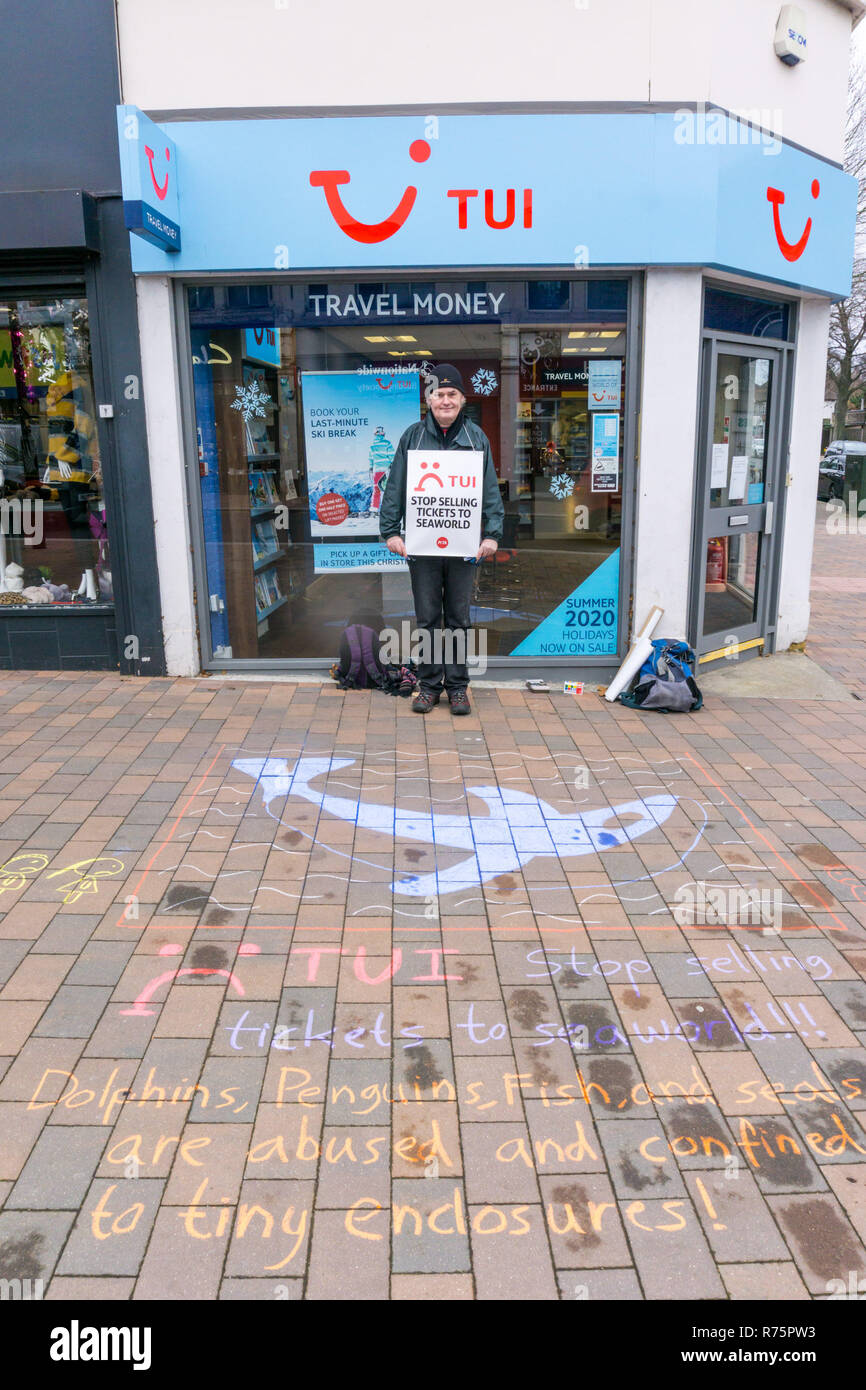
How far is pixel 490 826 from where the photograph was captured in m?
4.79

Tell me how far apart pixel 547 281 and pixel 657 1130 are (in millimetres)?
5614

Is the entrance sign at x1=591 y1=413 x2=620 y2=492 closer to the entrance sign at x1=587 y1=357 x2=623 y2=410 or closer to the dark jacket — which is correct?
the entrance sign at x1=587 y1=357 x2=623 y2=410

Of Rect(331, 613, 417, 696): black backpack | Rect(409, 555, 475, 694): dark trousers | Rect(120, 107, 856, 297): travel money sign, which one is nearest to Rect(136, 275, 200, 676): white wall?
Rect(120, 107, 856, 297): travel money sign

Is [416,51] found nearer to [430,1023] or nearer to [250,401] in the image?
[250,401]

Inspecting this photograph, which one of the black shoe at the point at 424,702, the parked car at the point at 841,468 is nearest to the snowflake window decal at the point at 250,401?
the black shoe at the point at 424,702

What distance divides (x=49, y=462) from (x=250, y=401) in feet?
5.35

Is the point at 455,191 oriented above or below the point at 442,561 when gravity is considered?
above

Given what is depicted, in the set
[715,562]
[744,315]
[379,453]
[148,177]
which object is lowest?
[715,562]

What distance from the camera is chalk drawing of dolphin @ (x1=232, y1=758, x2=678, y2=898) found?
4.35 meters

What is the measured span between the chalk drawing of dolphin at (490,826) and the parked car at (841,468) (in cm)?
2249

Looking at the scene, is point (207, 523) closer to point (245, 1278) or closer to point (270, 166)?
point (270, 166)

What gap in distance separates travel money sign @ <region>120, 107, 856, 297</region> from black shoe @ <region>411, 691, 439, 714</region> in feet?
9.13

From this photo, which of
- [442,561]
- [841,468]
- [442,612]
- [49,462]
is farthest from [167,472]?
[841,468]

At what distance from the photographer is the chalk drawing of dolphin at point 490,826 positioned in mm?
4348
